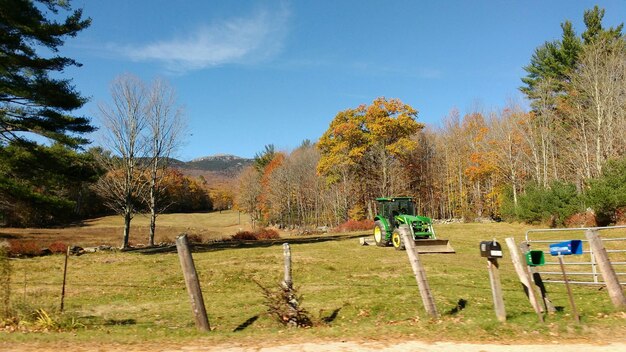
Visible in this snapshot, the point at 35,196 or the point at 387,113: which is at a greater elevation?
the point at 387,113

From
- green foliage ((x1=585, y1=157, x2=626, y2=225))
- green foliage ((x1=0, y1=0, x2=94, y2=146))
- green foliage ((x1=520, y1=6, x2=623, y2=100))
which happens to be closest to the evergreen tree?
green foliage ((x1=0, y1=0, x2=94, y2=146))

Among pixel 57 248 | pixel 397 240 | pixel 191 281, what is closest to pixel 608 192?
pixel 397 240

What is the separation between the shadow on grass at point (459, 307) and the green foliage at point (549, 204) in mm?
23552

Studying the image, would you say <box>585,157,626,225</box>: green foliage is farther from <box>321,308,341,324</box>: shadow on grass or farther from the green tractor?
<box>321,308,341,324</box>: shadow on grass

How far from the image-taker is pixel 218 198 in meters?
104

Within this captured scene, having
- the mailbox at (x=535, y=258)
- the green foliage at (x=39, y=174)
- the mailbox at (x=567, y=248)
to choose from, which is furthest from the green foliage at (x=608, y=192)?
the green foliage at (x=39, y=174)

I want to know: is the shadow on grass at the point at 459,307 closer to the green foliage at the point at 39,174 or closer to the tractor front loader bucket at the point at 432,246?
the tractor front loader bucket at the point at 432,246

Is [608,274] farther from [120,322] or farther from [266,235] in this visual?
[266,235]

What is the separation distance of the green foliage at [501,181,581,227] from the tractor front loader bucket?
1522cm

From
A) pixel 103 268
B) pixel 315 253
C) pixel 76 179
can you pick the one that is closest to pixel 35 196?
pixel 76 179

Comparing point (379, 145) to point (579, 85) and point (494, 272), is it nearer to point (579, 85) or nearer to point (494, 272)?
point (579, 85)

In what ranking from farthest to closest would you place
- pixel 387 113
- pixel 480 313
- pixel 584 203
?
1. pixel 387 113
2. pixel 584 203
3. pixel 480 313

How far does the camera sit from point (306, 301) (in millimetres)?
9500

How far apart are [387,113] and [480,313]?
36.5 meters
